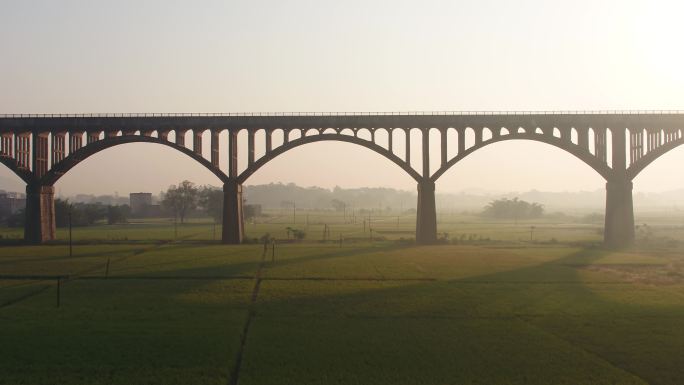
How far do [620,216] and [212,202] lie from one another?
80.8 metres

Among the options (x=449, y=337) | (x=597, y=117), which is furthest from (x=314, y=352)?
(x=597, y=117)

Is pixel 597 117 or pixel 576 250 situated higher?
pixel 597 117

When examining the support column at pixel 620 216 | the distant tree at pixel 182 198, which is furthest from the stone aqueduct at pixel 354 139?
the distant tree at pixel 182 198

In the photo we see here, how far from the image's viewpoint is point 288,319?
72.6 feet

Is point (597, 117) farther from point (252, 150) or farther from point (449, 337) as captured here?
point (449, 337)

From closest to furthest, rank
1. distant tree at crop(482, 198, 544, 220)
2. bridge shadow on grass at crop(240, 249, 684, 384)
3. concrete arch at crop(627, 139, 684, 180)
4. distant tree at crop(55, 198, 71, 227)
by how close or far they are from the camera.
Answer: bridge shadow on grass at crop(240, 249, 684, 384)
concrete arch at crop(627, 139, 684, 180)
distant tree at crop(55, 198, 71, 227)
distant tree at crop(482, 198, 544, 220)

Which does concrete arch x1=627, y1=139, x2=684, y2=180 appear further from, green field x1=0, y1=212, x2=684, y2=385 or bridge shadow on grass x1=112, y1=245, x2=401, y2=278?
bridge shadow on grass x1=112, y1=245, x2=401, y2=278

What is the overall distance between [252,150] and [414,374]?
4172 cm

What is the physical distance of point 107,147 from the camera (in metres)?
56.2

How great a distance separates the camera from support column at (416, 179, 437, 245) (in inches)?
2135

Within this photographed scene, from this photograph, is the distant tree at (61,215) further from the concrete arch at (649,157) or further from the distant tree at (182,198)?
the concrete arch at (649,157)

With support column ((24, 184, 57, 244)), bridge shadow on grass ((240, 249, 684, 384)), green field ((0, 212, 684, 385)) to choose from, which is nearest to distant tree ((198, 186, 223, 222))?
support column ((24, 184, 57, 244))

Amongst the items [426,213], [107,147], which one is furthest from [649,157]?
[107,147]

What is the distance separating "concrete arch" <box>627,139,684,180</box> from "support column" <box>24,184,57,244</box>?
53576 mm
